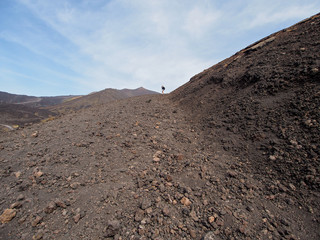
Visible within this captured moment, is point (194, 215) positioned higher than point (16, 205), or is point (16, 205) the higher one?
point (16, 205)

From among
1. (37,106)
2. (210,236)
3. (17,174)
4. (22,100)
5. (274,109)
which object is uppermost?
(22,100)

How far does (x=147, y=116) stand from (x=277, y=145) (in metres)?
4.51

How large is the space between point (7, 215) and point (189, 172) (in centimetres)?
327

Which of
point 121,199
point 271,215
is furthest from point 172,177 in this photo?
point 271,215

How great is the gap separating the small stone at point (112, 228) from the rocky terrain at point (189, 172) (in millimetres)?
12

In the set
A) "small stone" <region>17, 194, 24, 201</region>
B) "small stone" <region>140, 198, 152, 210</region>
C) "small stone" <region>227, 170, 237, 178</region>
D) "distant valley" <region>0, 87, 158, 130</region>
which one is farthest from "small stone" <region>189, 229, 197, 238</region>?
"distant valley" <region>0, 87, 158, 130</region>

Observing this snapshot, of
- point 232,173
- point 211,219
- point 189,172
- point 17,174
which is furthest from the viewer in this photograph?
point 17,174

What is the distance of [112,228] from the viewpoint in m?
2.28

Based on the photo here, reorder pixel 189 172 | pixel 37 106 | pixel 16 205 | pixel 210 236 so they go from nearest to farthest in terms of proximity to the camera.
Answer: pixel 210 236 < pixel 16 205 < pixel 189 172 < pixel 37 106

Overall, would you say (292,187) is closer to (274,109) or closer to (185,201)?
(185,201)

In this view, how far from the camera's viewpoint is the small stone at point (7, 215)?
254 cm

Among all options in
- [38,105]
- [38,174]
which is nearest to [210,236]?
[38,174]

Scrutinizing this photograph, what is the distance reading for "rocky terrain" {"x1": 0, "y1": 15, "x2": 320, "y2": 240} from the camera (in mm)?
2365

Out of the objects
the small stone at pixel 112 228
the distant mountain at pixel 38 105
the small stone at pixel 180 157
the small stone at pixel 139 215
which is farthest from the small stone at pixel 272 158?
the distant mountain at pixel 38 105
